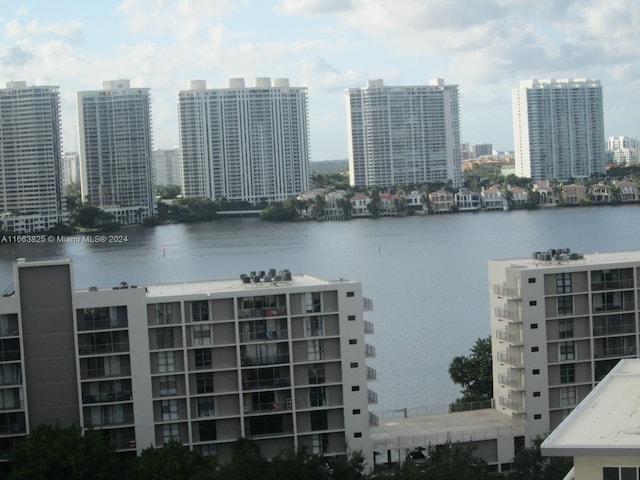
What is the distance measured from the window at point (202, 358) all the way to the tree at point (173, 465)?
1.06m

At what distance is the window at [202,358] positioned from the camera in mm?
7852

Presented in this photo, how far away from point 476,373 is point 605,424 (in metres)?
6.87

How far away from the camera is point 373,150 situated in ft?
173

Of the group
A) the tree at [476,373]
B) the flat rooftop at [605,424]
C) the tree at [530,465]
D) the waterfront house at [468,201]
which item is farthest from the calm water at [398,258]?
the flat rooftop at [605,424]

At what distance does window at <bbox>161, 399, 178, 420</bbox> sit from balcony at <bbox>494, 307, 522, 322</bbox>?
2.25 metres

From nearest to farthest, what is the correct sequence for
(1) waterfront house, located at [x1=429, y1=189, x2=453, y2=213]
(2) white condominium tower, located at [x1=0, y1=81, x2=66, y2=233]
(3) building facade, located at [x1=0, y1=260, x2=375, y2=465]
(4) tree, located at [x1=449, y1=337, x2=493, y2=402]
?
(3) building facade, located at [x1=0, y1=260, x2=375, y2=465]
(4) tree, located at [x1=449, y1=337, x2=493, y2=402]
(2) white condominium tower, located at [x1=0, y1=81, x2=66, y2=233]
(1) waterfront house, located at [x1=429, y1=189, x2=453, y2=213]

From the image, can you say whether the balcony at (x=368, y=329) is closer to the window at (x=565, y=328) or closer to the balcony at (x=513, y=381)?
the balcony at (x=513, y=381)

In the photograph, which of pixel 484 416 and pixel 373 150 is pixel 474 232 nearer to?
pixel 373 150

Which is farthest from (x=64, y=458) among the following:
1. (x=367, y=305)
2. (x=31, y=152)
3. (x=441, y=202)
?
(x=441, y=202)

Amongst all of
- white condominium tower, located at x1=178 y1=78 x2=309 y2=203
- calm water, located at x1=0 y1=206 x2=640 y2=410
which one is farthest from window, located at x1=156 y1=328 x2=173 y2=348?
white condominium tower, located at x1=178 y1=78 x2=309 y2=203

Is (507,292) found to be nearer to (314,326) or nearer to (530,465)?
(314,326)

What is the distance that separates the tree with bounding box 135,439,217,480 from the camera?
658cm

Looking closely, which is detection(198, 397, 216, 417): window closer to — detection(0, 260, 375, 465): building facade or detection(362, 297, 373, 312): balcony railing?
detection(0, 260, 375, 465): building facade

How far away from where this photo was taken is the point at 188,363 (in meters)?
7.82
